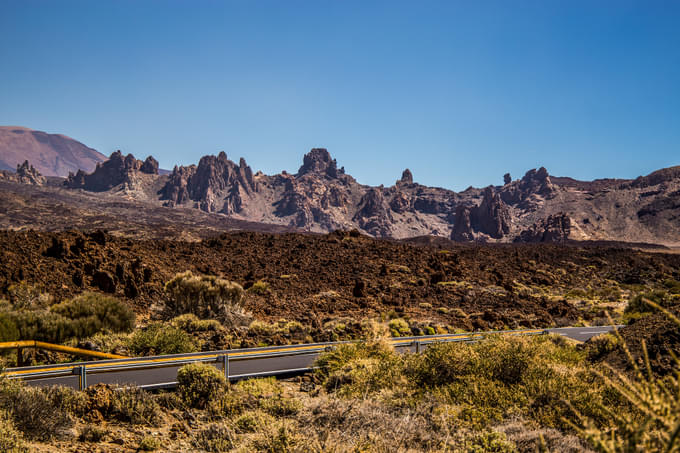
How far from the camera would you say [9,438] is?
5105 mm

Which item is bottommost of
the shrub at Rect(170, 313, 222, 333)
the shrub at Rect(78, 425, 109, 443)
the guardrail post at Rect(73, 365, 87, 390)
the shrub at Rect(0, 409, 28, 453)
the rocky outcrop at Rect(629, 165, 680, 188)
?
the shrub at Rect(170, 313, 222, 333)

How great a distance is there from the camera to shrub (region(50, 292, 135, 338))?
13.8 m

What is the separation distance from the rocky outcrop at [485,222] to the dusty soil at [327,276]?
140088 mm

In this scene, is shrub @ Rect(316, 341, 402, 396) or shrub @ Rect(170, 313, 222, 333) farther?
shrub @ Rect(170, 313, 222, 333)

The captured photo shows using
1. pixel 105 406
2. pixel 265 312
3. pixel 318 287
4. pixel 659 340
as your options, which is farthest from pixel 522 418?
pixel 318 287

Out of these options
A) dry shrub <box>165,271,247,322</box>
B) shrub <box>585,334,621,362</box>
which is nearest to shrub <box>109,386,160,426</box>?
shrub <box>585,334,621,362</box>

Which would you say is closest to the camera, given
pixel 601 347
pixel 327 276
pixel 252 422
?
pixel 252 422

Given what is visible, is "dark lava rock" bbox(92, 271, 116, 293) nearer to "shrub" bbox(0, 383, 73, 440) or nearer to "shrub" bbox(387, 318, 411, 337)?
"shrub" bbox(387, 318, 411, 337)

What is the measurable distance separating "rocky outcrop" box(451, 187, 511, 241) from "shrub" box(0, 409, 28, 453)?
18639cm

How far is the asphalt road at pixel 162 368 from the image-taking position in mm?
8633

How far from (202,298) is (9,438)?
549 inches

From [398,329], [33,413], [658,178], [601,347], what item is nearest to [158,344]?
[33,413]

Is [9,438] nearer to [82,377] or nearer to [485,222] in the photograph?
[82,377]

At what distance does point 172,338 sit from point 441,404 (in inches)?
341
